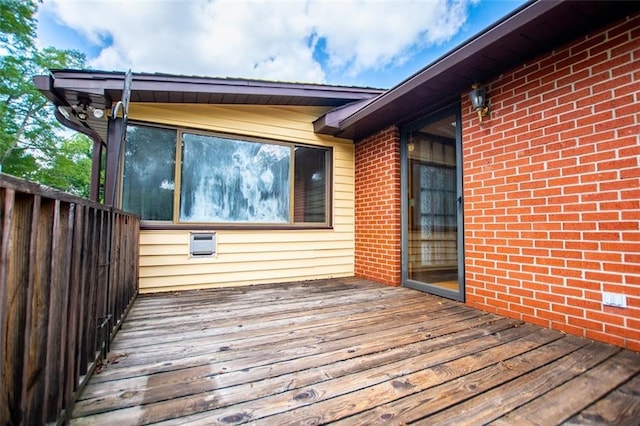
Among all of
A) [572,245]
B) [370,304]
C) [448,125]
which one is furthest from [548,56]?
[370,304]

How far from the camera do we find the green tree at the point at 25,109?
10938mm

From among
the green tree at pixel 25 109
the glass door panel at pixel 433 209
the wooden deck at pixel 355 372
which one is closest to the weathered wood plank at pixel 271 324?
the wooden deck at pixel 355 372

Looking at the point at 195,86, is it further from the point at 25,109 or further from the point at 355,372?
the point at 25,109

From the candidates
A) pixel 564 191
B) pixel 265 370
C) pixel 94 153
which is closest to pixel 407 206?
pixel 564 191

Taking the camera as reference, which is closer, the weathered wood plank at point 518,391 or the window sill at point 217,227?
the weathered wood plank at point 518,391

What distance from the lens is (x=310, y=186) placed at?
4266 millimetres

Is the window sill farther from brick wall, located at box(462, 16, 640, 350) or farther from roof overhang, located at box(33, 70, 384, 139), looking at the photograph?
brick wall, located at box(462, 16, 640, 350)

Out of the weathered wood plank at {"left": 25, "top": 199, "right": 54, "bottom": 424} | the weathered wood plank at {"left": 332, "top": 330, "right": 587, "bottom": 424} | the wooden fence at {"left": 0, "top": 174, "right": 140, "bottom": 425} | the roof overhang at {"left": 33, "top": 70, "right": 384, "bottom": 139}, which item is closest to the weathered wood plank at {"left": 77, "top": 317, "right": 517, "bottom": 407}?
the wooden fence at {"left": 0, "top": 174, "right": 140, "bottom": 425}

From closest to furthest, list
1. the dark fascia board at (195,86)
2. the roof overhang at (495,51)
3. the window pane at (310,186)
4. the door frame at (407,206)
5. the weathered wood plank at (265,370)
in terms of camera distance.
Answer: the weathered wood plank at (265,370) → the roof overhang at (495,51) → the dark fascia board at (195,86) → the door frame at (407,206) → the window pane at (310,186)

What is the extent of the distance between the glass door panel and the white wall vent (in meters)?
2.46

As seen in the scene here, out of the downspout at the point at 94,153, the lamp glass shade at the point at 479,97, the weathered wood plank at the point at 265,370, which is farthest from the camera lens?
the downspout at the point at 94,153

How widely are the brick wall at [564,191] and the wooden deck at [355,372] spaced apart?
0.79ft

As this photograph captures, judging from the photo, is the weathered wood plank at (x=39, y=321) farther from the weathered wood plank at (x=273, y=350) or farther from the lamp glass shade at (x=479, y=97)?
the lamp glass shade at (x=479, y=97)

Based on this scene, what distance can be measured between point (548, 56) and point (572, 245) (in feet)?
4.79
